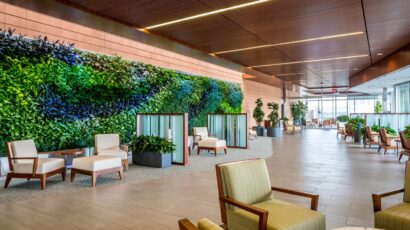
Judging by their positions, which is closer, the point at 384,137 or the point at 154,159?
the point at 154,159

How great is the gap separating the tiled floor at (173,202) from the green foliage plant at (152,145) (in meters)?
1.41

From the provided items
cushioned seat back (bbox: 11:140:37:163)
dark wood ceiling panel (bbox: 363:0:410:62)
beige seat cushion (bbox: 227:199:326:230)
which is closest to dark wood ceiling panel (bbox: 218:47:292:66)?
dark wood ceiling panel (bbox: 363:0:410:62)

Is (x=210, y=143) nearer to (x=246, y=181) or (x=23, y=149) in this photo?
(x=23, y=149)

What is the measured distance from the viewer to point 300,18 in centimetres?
531

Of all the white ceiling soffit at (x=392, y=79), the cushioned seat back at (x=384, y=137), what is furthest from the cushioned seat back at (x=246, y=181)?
the cushioned seat back at (x=384, y=137)

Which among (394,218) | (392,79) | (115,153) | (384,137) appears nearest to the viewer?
(394,218)

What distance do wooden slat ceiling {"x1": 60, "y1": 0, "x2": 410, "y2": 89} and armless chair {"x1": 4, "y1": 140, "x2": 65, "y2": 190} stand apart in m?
3.05

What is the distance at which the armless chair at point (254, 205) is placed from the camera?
247 cm

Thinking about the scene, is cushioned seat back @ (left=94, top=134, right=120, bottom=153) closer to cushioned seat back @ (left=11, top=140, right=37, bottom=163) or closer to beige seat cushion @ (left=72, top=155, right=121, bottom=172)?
beige seat cushion @ (left=72, top=155, right=121, bottom=172)

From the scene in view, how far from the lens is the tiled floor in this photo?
3.72 metres

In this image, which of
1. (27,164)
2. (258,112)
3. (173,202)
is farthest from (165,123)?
(258,112)

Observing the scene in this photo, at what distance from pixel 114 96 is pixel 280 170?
5.61 m

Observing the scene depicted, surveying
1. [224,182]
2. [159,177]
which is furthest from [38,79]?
[224,182]

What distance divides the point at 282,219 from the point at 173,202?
7.85 ft
